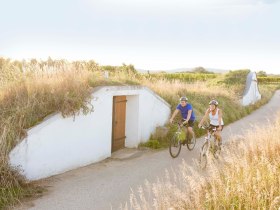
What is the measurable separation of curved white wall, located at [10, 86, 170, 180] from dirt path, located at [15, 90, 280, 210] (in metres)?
0.39

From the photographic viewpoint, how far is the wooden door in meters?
13.2

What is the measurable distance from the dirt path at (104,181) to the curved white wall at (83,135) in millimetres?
392

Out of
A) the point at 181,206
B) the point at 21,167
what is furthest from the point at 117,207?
the point at 21,167

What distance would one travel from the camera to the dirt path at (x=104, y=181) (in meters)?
7.92

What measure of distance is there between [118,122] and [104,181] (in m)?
4.23

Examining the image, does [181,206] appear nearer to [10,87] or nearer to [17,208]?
[17,208]

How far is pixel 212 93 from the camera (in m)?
23.9

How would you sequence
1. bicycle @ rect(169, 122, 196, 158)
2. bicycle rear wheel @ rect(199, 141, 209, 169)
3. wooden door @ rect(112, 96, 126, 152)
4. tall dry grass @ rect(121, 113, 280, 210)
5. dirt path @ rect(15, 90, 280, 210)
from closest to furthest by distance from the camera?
tall dry grass @ rect(121, 113, 280, 210) → dirt path @ rect(15, 90, 280, 210) → bicycle rear wheel @ rect(199, 141, 209, 169) → bicycle @ rect(169, 122, 196, 158) → wooden door @ rect(112, 96, 126, 152)

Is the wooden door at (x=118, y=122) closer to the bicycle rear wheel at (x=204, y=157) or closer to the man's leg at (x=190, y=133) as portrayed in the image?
the man's leg at (x=190, y=133)

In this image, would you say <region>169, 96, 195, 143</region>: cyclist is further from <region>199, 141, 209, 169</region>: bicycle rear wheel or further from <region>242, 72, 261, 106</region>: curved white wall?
<region>242, 72, 261, 106</region>: curved white wall

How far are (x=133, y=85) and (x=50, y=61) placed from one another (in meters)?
7.61

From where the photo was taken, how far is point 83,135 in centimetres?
1096

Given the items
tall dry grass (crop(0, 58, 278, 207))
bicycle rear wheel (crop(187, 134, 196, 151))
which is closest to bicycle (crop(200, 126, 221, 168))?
bicycle rear wheel (crop(187, 134, 196, 151))

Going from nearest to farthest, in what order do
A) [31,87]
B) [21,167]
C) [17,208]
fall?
[17,208], [21,167], [31,87]
